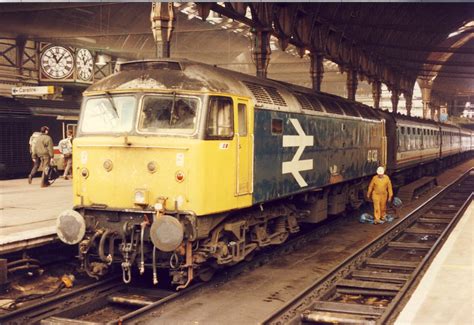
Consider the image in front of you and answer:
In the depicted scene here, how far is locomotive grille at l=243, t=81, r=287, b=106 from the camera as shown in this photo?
10344 mm

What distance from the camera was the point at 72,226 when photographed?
29.6ft

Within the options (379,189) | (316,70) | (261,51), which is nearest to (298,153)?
(379,189)

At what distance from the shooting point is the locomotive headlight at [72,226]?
29.5ft

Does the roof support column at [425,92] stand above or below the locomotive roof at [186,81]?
above

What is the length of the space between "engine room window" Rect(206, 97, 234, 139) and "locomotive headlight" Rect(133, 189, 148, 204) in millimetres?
1323

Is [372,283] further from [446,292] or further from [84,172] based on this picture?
[84,172]

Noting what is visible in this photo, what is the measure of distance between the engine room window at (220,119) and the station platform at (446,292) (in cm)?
371

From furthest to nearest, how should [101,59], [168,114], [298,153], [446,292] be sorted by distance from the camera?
[101,59] → [298,153] → [168,114] → [446,292]

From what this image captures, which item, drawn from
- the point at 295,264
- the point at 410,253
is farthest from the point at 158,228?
the point at 410,253

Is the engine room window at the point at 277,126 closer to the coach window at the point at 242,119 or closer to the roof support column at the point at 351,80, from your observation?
the coach window at the point at 242,119

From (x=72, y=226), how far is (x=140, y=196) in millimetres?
1192

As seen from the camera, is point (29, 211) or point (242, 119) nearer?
point (242, 119)

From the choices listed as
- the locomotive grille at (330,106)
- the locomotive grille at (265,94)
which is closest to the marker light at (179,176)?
the locomotive grille at (265,94)

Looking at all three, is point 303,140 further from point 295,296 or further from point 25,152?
point 25,152
